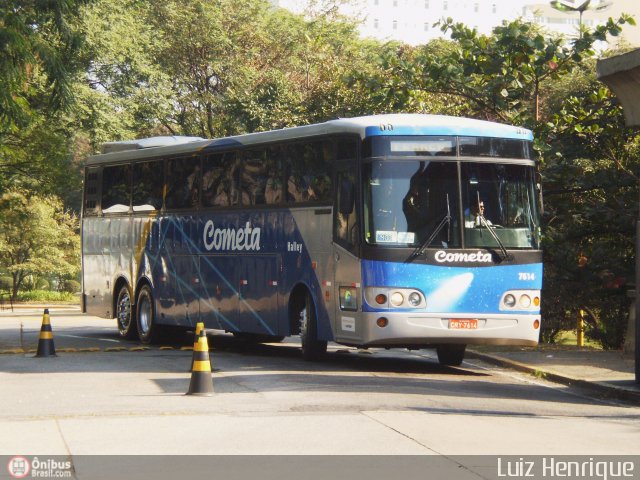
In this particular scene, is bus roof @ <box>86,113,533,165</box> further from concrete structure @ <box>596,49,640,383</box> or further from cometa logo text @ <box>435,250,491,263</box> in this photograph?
Answer: concrete structure @ <box>596,49,640,383</box>

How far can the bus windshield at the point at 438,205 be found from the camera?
17281mm

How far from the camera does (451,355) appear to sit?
19.5m

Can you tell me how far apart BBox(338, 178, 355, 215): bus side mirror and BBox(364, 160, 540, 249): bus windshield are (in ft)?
1.03

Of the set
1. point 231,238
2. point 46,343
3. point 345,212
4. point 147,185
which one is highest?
point 147,185

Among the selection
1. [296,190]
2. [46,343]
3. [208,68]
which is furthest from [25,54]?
[208,68]

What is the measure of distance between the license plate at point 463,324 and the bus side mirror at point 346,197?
82.4 inches

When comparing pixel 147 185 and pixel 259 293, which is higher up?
pixel 147 185

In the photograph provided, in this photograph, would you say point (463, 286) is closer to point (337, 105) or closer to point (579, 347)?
point (579, 347)

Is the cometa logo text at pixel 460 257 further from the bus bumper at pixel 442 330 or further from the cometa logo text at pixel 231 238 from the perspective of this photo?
the cometa logo text at pixel 231 238

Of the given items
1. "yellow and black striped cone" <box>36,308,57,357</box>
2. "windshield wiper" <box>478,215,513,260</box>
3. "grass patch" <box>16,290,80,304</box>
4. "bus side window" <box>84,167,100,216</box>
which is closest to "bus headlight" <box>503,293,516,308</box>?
"windshield wiper" <box>478,215,513,260</box>

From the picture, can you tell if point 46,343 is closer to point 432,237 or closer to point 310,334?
point 310,334

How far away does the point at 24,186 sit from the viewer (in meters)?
32.2

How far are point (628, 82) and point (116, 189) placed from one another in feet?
42.1
